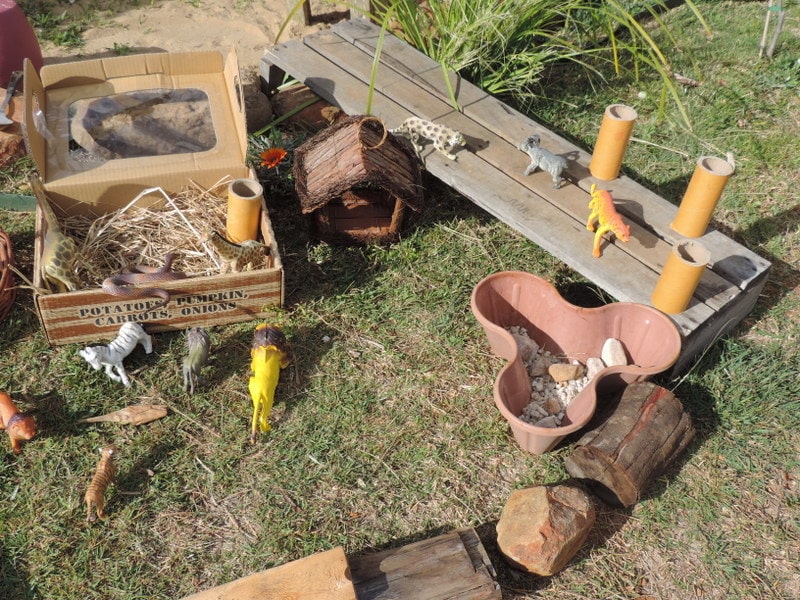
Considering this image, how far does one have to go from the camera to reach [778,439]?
3346 mm

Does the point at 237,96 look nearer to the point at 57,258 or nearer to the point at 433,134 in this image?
the point at 433,134

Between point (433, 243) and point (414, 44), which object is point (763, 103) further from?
point (433, 243)

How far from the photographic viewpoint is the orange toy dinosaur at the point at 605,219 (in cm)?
347

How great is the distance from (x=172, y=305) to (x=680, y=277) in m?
2.21

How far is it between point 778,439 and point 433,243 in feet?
6.21

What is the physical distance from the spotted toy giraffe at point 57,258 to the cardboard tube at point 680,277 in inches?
99.9

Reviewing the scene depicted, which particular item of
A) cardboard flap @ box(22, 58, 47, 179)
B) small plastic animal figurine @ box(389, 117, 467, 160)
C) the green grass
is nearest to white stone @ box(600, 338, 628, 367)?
the green grass

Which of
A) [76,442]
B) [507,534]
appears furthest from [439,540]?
[76,442]

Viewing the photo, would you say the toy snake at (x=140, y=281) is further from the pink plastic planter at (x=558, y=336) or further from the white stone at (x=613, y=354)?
the white stone at (x=613, y=354)

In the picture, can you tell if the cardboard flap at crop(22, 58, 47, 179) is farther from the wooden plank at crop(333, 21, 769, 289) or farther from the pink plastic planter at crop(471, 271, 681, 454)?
the pink plastic planter at crop(471, 271, 681, 454)

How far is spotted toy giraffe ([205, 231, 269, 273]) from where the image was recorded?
3.51 metres

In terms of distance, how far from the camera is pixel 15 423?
3.05 meters

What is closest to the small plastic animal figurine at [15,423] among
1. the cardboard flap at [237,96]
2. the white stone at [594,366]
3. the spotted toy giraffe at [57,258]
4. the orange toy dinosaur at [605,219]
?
the spotted toy giraffe at [57,258]

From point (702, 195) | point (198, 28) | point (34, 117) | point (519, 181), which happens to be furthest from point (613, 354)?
point (198, 28)
